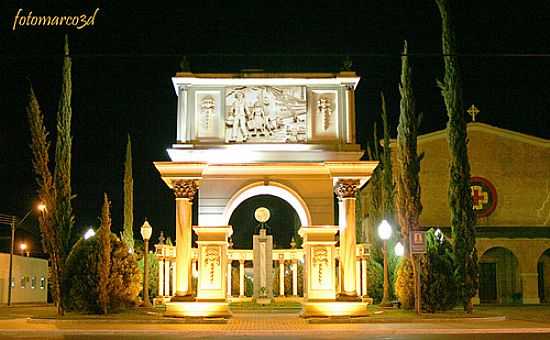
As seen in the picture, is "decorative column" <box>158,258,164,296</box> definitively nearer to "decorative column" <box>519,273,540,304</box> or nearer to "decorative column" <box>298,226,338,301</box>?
"decorative column" <box>298,226,338,301</box>

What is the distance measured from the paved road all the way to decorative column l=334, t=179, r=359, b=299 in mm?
2128

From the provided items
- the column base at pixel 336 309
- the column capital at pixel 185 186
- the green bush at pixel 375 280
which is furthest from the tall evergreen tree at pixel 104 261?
the green bush at pixel 375 280

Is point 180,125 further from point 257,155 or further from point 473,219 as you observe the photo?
point 473,219

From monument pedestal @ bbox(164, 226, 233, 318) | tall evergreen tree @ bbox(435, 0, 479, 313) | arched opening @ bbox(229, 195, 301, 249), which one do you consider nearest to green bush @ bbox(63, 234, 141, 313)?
monument pedestal @ bbox(164, 226, 233, 318)

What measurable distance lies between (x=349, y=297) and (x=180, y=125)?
8703mm

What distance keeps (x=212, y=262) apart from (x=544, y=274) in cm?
2792

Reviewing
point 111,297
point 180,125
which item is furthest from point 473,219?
point 111,297

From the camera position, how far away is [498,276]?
45.4 meters

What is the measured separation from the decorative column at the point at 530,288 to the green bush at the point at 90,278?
2465 centimetres

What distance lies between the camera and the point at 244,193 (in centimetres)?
2664

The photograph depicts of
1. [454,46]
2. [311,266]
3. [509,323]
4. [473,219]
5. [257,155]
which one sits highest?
[454,46]

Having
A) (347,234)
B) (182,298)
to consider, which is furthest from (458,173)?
(182,298)

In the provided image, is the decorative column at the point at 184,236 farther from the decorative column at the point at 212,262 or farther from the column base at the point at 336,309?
the column base at the point at 336,309

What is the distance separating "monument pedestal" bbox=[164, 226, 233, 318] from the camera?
25.1m
